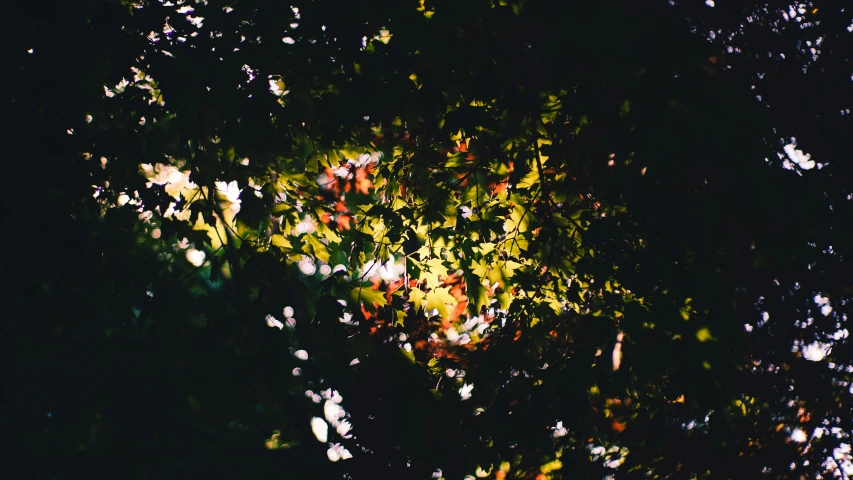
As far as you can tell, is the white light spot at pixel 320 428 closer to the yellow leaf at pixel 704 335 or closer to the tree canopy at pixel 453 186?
the tree canopy at pixel 453 186

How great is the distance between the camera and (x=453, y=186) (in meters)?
2.41

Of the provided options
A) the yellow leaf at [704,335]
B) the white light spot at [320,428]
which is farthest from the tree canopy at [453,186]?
the white light spot at [320,428]

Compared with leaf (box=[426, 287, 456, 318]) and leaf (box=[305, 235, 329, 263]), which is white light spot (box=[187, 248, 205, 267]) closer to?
leaf (box=[305, 235, 329, 263])

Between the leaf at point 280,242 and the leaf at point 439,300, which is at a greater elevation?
the leaf at point 280,242

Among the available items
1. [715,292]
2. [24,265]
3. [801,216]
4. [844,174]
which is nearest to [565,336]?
[715,292]

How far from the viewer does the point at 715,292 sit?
1736 millimetres

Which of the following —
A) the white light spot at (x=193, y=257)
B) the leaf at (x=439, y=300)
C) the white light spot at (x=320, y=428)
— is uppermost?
the white light spot at (x=193, y=257)

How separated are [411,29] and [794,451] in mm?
3891

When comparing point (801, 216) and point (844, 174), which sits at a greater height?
point (844, 174)

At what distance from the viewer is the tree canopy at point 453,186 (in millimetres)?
1760

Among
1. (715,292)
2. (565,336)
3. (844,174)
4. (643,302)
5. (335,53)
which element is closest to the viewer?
(715,292)

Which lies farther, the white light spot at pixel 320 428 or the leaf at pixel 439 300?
the white light spot at pixel 320 428

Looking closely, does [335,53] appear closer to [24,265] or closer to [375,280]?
[24,265]

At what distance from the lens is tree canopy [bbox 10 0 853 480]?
5.77 ft
